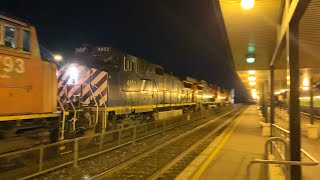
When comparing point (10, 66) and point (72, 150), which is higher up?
point (10, 66)

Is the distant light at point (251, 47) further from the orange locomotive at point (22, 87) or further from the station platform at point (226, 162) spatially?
the orange locomotive at point (22, 87)

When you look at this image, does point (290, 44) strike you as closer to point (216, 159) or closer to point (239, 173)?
point (239, 173)

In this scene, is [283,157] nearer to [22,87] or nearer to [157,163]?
[157,163]

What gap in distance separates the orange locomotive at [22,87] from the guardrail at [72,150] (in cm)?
52

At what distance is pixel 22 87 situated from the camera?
9156 millimetres

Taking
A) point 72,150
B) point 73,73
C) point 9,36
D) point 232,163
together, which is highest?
point 9,36

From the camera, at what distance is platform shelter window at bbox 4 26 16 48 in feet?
28.0

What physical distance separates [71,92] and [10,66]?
6.36 metres

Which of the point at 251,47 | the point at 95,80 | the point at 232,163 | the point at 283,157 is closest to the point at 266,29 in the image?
the point at 251,47

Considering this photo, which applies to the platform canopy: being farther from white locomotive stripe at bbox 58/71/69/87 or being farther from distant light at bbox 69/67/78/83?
white locomotive stripe at bbox 58/71/69/87

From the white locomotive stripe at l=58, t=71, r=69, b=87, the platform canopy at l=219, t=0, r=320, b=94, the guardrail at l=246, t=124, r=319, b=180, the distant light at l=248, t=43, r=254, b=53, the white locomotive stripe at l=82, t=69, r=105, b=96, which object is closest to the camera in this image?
the guardrail at l=246, t=124, r=319, b=180

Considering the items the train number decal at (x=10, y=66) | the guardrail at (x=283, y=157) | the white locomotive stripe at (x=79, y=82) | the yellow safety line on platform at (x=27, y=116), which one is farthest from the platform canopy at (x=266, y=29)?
the white locomotive stripe at (x=79, y=82)

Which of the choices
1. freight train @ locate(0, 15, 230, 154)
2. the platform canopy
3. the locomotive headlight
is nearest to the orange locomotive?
freight train @ locate(0, 15, 230, 154)

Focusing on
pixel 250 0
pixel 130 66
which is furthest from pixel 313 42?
pixel 130 66
